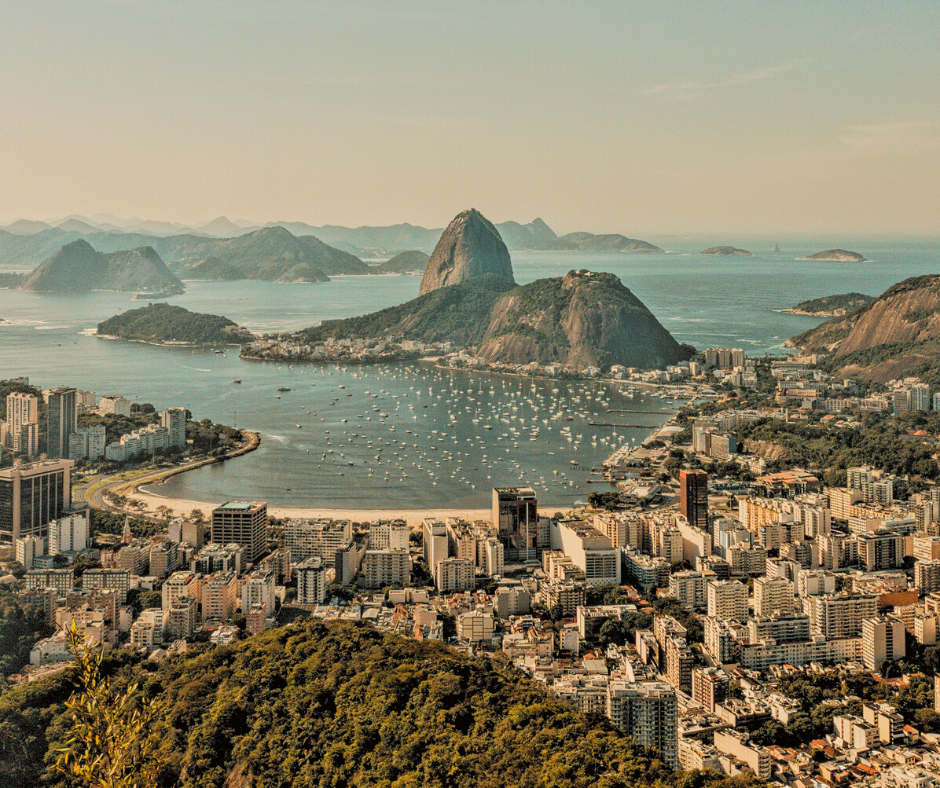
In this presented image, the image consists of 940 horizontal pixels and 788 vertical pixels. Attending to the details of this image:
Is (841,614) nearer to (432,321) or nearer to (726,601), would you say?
(726,601)

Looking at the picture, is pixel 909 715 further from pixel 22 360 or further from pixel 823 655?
pixel 22 360

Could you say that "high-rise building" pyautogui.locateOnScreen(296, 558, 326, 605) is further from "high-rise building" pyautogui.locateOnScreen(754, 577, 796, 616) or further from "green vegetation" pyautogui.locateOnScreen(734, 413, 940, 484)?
"green vegetation" pyautogui.locateOnScreen(734, 413, 940, 484)

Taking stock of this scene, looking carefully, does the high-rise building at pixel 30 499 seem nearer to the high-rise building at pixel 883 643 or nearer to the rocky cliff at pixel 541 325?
the high-rise building at pixel 883 643

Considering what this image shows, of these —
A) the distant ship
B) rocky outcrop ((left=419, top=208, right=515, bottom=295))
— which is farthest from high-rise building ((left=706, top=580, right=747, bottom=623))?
the distant ship

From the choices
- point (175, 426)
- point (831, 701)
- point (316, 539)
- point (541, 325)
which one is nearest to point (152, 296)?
point (541, 325)

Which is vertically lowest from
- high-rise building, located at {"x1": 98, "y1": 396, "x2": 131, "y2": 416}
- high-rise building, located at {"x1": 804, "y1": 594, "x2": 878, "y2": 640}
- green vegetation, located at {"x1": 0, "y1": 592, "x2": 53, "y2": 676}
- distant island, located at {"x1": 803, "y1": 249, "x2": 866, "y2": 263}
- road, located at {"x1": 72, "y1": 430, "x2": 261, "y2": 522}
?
green vegetation, located at {"x1": 0, "y1": 592, "x2": 53, "y2": 676}

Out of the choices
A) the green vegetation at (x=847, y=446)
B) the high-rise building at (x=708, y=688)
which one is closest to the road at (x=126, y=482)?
the high-rise building at (x=708, y=688)

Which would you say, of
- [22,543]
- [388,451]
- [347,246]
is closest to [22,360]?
[388,451]
